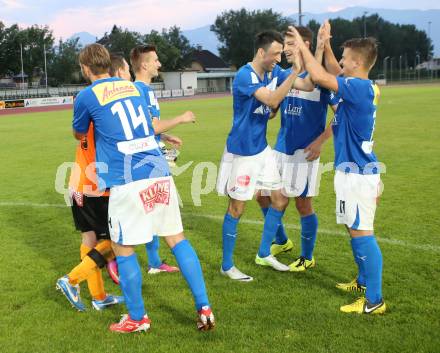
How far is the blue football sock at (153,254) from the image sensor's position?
5.37 m

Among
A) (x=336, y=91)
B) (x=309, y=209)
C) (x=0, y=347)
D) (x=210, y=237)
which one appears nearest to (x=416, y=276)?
(x=309, y=209)

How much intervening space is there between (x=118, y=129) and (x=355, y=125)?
1909mm

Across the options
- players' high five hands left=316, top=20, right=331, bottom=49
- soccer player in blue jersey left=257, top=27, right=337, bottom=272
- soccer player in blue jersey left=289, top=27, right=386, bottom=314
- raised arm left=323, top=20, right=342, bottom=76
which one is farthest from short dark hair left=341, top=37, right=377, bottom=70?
soccer player in blue jersey left=257, top=27, right=337, bottom=272

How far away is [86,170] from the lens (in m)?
4.45

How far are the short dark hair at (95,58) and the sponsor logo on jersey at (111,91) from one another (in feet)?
0.49

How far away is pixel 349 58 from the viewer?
4160 mm

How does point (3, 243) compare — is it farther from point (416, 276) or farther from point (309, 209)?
point (416, 276)

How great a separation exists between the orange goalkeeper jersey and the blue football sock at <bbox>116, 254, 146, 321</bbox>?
782 mm

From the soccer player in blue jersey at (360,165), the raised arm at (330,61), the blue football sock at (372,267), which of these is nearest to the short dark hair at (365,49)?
the soccer player in blue jersey at (360,165)

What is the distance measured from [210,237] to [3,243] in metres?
2.63

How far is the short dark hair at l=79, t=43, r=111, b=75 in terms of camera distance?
12.7 feet

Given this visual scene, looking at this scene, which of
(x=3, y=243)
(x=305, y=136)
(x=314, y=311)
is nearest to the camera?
(x=314, y=311)

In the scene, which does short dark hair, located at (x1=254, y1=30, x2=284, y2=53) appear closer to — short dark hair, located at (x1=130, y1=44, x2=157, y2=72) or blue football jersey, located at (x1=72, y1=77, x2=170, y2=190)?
short dark hair, located at (x1=130, y1=44, x2=157, y2=72)

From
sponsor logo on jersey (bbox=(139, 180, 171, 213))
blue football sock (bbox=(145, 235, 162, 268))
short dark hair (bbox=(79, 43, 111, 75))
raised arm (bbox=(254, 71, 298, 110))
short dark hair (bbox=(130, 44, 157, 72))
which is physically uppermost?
short dark hair (bbox=(130, 44, 157, 72))
